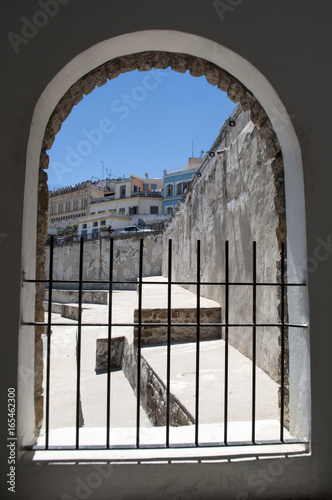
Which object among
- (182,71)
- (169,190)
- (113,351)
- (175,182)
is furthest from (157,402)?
(169,190)

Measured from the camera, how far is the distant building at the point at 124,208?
3512 centimetres

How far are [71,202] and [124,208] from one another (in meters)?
12.0

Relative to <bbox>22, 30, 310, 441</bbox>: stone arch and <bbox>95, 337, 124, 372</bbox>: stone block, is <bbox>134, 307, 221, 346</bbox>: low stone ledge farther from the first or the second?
<bbox>22, 30, 310, 441</bbox>: stone arch

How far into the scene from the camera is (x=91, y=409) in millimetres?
4633

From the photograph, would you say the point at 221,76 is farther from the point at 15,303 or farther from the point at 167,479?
the point at 167,479

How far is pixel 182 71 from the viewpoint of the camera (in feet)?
7.75

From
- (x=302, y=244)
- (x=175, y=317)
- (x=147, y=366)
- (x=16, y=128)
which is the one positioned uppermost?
(x=16, y=128)

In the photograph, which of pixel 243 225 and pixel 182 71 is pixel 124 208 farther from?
pixel 182 71

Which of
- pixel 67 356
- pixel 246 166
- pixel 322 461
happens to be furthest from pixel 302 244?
pixel 67 356

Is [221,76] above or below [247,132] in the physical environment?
below

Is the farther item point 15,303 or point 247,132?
point 247,132

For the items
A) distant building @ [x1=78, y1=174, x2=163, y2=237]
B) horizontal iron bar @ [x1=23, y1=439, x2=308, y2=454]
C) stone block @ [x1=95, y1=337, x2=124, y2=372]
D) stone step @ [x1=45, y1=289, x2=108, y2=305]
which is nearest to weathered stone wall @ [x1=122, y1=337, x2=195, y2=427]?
horizontal iron bar @ [x1=23, y1=439, x2=308, y2=454]

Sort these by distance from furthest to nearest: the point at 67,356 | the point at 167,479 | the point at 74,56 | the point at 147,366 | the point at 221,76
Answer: the point at 67,356, the point at 147,366, the point at 221,76, the point at 74,56, the point at 167,479

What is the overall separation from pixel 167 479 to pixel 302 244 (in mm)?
1574
